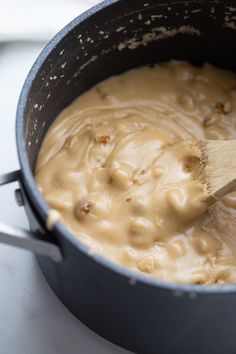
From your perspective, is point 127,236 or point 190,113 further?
point 190,113

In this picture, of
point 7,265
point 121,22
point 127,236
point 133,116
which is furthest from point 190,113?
point 7,265

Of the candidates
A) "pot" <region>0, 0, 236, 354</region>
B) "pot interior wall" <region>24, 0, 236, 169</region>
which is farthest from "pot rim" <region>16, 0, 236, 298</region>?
"pot interior wall" <region>24, 0, 236, 169</region>

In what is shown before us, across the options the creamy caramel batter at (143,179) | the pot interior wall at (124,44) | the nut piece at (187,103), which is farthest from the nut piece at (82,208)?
the nut piece at (187,103)

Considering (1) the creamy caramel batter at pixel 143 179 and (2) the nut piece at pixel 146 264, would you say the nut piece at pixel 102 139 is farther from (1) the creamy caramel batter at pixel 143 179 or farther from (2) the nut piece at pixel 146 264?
(2) the nut piece at pixel 146 264

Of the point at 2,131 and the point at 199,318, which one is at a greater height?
the point at 2,131

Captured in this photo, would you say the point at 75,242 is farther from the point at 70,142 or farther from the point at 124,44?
the point at 124,44

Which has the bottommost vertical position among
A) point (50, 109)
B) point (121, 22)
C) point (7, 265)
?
point (7, 265)

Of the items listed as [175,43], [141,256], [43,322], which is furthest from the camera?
[175,43]

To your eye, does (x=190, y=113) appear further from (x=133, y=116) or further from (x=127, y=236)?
(x=127, y=236)
